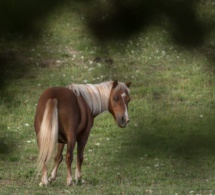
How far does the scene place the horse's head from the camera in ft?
26.5

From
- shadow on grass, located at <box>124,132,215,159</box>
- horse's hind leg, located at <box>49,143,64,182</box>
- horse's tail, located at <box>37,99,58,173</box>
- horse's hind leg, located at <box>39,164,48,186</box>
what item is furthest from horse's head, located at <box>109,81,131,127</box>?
shadow on grass, located at <box>124,132,215,159</box>

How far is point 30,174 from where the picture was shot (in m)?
8.41

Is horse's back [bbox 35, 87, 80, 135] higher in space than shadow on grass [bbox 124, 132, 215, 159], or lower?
higher

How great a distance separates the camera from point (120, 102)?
26.8 ft

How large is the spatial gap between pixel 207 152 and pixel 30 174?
17.7ft

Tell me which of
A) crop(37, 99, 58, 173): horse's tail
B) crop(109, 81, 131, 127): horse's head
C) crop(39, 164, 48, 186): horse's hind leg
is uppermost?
crop(109, 81, 131, 127): horse's head

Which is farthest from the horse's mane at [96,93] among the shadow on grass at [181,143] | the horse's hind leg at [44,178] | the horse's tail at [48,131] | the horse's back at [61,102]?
the shadow on grass at [181,143]

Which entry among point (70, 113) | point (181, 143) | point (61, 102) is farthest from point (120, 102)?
point (181, 143)

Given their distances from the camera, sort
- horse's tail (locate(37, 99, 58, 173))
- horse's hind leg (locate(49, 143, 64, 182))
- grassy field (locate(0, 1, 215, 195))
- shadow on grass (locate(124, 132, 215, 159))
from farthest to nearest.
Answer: horse's hind leg (locate(49, 143, 64, 182)) → horse's tail (locate(37, 99, 58, 173)) → shadow on grass (locate(124, 132, 215, 159)) → grassy field (locate(0, 1, 215, 195))

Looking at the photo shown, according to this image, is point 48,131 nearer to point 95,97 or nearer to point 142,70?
point 95,97

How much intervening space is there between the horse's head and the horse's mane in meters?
0.01

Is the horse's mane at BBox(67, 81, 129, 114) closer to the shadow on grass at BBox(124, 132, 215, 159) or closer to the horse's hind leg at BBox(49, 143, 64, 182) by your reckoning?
the horse's hind leg at BBox(49, 143, 64, 182)

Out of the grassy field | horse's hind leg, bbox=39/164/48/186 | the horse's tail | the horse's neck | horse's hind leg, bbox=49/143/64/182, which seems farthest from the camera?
the horse's neck

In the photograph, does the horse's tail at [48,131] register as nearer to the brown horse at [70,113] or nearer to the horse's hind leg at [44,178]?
the brown horse at [70,113]
